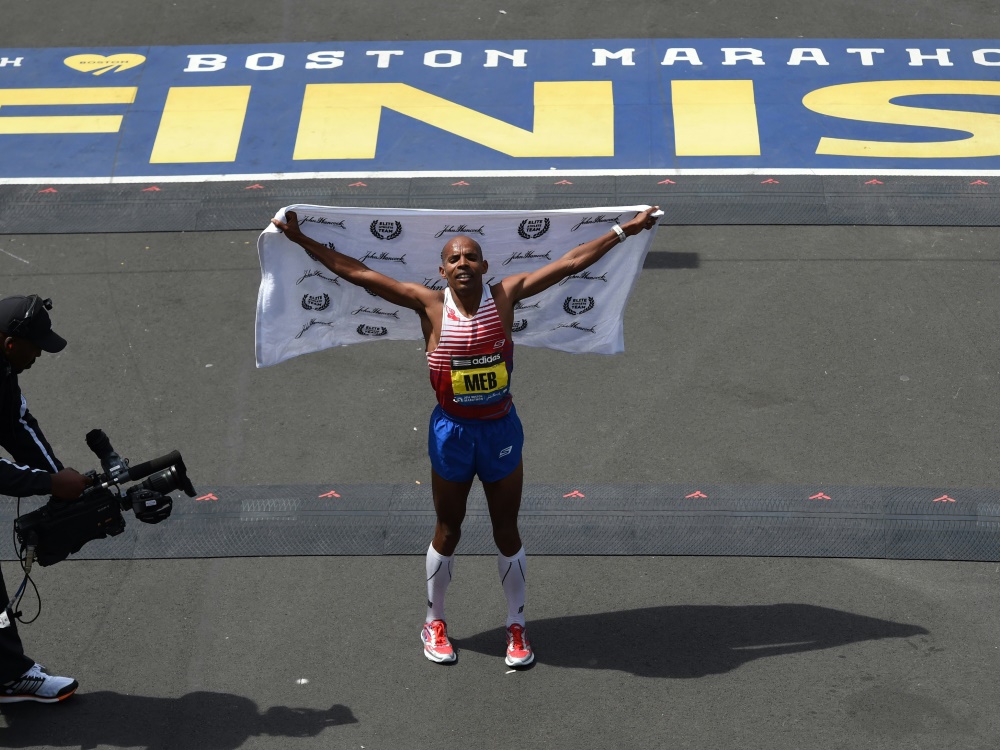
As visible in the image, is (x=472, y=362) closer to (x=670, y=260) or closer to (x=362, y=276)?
(x=362, y=276)

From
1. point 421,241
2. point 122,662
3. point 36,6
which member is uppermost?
point 421,241

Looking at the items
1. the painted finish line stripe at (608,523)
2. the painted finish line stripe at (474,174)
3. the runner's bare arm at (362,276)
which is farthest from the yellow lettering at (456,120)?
the runner's bare arm at (362,276)

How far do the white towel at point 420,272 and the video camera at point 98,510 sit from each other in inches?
46.4

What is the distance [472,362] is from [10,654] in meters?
2.73

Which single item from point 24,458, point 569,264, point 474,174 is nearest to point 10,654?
point 24,458

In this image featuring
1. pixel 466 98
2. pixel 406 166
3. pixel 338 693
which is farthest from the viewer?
pixel 466 98

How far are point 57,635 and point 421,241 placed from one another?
2989mm

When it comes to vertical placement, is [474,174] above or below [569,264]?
below

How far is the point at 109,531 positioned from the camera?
6.21m

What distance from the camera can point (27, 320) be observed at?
602 centimetres

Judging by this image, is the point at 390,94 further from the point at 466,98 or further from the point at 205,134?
the point at 205,134

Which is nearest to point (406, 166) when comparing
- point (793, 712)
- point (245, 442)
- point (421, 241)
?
point (245, 442)

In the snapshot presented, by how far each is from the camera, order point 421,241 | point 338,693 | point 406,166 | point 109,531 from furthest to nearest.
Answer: point 406,166, point 421,241, point 338,693, point 109,531

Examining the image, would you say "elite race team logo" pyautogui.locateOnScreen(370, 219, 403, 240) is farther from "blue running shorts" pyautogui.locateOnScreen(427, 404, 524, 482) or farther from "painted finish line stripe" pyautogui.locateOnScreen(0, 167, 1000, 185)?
"painted finish line stripe" pyautogui.locateOnScreen(0, 167, 1000, 185)
